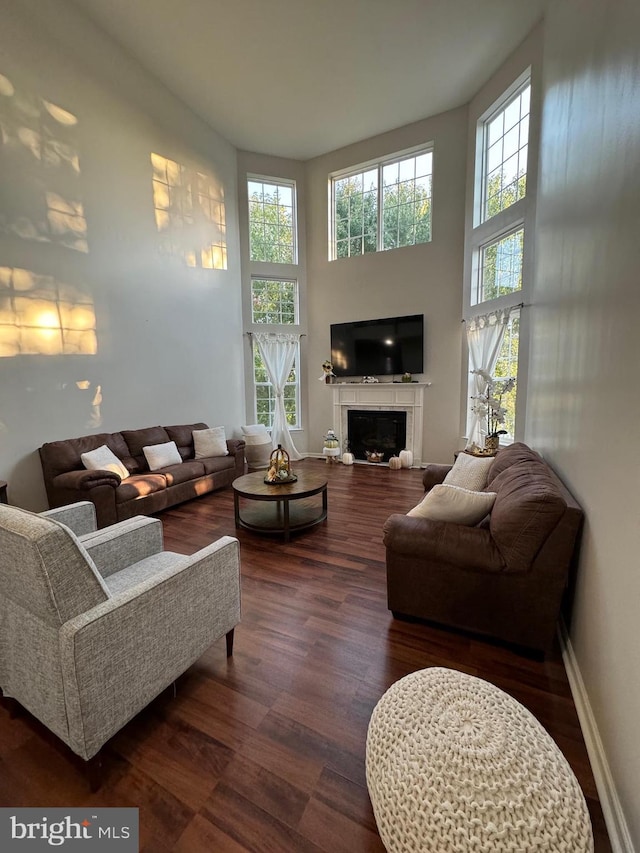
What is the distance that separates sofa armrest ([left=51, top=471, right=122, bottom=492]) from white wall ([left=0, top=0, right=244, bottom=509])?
437 mm

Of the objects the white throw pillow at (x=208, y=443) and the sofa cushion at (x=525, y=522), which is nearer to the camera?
the sofa cushion at (x=525, y=522)

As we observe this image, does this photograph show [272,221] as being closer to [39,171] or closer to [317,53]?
[317,53]

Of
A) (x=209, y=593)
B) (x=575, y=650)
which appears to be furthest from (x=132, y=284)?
(x=575, y=650)

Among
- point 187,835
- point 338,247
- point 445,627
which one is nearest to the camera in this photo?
point 187,835

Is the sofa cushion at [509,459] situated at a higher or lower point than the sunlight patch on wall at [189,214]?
lower

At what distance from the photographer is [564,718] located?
1.61 metres

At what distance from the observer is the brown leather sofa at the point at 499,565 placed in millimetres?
1867

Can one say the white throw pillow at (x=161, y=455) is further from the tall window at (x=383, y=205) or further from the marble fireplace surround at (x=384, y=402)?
the tall window at (x=383, y=205)

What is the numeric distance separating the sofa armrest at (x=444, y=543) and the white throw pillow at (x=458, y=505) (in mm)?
51

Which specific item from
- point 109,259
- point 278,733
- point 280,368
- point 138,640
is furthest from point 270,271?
point 278,733

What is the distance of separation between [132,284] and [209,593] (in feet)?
14.3

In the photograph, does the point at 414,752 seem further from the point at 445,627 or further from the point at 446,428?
the point at 446,428

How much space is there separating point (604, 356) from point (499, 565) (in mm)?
1133

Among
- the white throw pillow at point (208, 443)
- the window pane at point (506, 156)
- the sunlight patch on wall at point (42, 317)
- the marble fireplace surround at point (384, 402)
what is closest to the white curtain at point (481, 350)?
the marble fireplace surround at point (384, 402)
